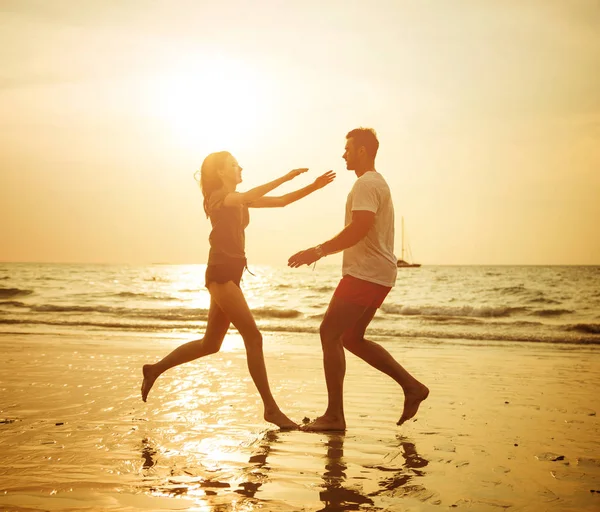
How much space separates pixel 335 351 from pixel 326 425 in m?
0.56

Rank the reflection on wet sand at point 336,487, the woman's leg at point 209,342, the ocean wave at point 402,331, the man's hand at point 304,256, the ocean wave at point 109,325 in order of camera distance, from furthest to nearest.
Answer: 1. the ocean wave at point 109,325
2. the ocean wave at point 402,331
3. the woman's leg at point 209,342
4. the man's hand at point 304,256
5. the reflection on wet sand at point 336,487

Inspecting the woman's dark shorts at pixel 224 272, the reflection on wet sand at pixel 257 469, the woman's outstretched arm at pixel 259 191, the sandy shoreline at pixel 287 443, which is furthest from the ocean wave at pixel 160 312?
the reflection on wet sand at pixel 257 469

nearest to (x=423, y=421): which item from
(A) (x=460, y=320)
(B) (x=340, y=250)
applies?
(B) (x=340, y=250)

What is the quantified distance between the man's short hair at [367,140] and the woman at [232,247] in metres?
0.36

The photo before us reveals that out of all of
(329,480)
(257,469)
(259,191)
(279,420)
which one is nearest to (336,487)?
(329,480)

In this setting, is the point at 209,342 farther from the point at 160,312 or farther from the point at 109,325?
the point at 160,312

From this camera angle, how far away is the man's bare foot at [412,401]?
5059 mm

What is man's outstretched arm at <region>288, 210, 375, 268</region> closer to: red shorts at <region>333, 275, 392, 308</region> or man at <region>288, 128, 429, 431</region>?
man at <region>288, 128, 429, 431</region>

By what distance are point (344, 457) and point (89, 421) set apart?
220 cm

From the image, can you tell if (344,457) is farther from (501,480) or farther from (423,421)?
(423,421)

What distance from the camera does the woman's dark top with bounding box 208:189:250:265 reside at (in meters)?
5.12

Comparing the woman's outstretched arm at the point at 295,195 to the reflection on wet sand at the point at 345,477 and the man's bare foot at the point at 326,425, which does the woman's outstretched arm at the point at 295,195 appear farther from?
the reflection on wet sand at the point at 345,477

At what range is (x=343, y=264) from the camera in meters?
5.04

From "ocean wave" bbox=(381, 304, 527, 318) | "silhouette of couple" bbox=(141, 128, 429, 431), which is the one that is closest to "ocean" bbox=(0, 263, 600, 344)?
"ocean wave" bbox=(381, 304, 527, 318)
